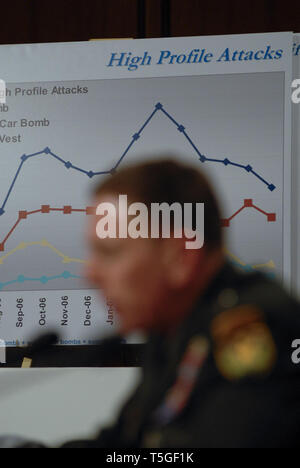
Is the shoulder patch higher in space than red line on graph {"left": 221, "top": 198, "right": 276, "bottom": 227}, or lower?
lower

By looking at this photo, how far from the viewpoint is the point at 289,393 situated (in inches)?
43.6

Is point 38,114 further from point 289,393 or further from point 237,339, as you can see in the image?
point 289,393

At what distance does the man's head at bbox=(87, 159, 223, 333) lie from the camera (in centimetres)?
118

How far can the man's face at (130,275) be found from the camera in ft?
3.92

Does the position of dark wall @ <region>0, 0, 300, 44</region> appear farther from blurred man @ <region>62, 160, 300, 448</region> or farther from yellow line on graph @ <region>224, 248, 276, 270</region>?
yellow line on graph @ <region>224, 248, 276, 270</region>

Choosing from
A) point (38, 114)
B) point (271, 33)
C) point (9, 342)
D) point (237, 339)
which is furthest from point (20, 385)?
point (271, 33)

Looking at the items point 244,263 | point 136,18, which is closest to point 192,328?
point 244,263

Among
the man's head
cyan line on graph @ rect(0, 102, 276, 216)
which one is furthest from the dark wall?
the man's head

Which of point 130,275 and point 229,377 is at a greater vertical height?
point 130,275

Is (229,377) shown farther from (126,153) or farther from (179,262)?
(126,153)

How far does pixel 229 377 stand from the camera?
42.6 inches

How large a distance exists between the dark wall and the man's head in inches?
13.4

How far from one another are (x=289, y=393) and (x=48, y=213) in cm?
68

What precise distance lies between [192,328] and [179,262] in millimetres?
152
